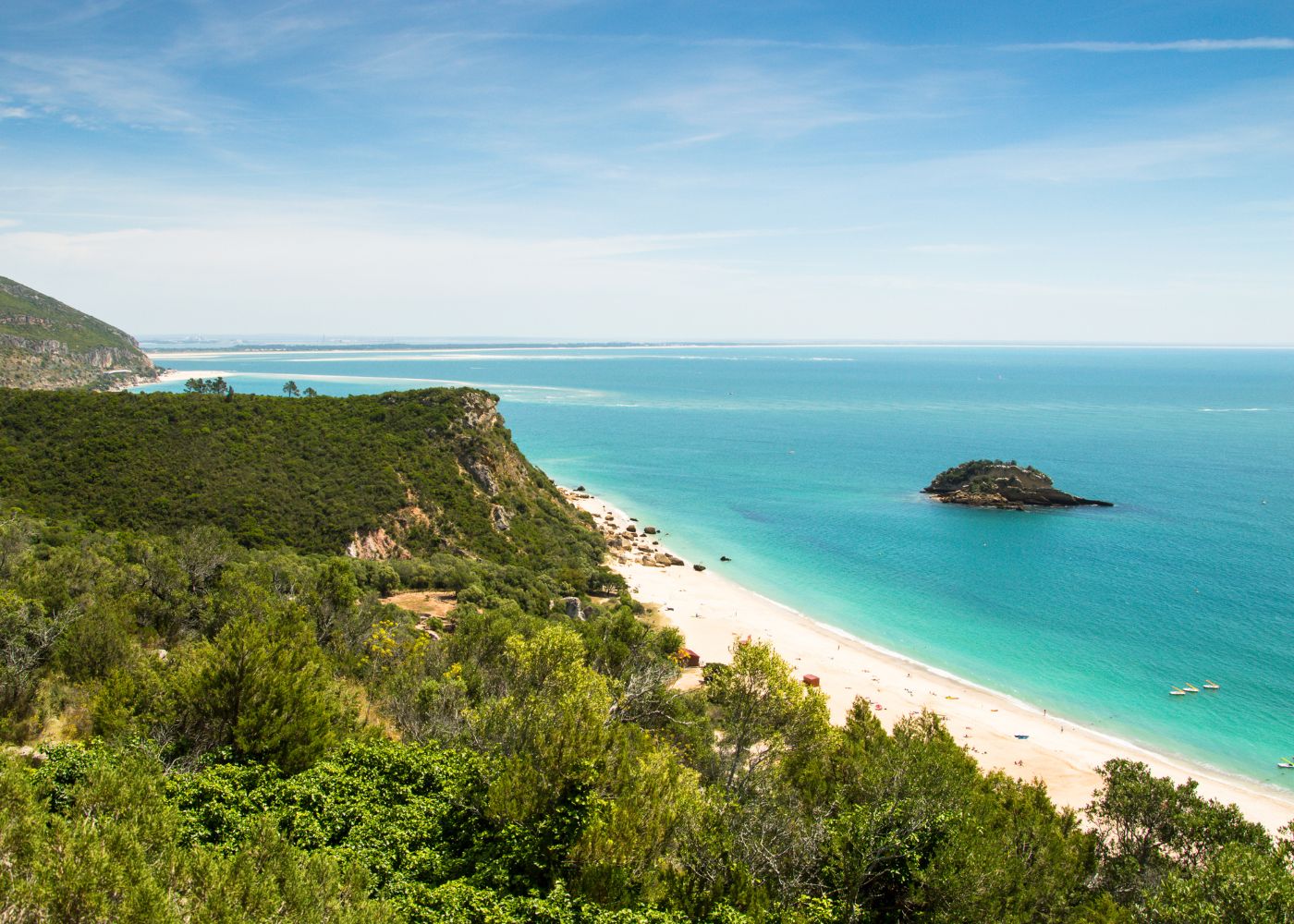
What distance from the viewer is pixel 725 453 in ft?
392

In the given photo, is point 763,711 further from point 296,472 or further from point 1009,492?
point 1009,492

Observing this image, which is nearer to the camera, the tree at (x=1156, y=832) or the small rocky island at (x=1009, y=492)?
the tree at (x=1156, y=832)

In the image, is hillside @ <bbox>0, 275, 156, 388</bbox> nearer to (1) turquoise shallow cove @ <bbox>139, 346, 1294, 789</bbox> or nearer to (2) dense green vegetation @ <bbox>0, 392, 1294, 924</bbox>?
(1) turquoise shallow cove @ <bbox>139, 346, 1294, 789</bbox>

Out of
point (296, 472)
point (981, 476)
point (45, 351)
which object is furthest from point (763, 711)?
point (45, 351)

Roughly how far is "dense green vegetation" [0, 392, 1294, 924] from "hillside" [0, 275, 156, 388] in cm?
14629

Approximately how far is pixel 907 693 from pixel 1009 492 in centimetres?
5500

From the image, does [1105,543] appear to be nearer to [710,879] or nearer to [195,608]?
[710,879]

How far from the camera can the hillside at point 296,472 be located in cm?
4769

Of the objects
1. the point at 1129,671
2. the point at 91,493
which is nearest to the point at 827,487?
the point at 1129,671

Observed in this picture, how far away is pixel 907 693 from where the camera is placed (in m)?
41.7

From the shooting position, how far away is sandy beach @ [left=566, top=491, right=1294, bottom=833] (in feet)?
108

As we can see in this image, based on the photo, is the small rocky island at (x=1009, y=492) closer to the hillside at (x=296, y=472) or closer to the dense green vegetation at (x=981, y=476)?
the dense green vegetation at (x=981, y=476)

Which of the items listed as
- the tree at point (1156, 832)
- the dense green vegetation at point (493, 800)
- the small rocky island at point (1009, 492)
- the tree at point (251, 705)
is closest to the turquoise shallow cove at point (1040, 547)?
the small rocky island at point (1009, 492)

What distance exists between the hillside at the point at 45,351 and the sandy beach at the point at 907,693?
13806 centimetres
